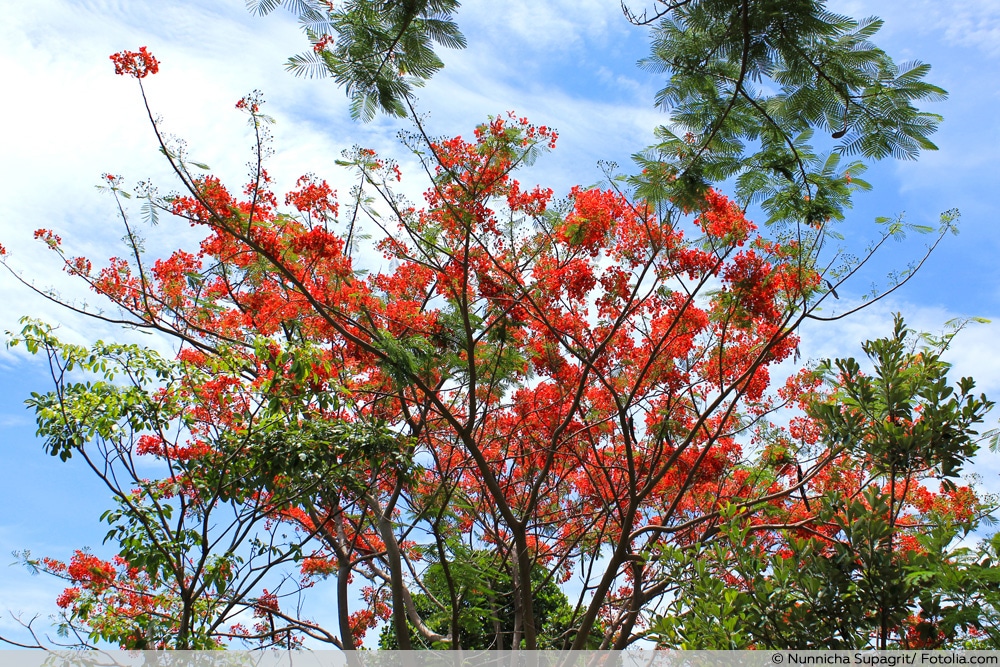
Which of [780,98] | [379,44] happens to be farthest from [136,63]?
[780,98]

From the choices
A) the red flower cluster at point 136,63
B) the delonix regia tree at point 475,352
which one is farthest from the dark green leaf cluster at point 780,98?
the red flower cluster at point 136,63

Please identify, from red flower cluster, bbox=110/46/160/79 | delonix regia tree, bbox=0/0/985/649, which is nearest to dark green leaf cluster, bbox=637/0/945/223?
delonix regia tree, bbox=0/0/985/649

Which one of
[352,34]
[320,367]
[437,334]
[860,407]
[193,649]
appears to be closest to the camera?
[860,407]

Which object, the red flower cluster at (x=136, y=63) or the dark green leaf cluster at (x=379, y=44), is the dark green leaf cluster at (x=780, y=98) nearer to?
the dark green leaf cluster at (x=379, y=44)

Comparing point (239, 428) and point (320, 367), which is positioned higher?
point (320, 367)

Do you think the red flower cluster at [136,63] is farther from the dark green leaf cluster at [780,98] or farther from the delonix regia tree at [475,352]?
the dark green leaf cluster at [780,98]

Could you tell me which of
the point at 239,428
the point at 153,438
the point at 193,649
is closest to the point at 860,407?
the point at 239,428

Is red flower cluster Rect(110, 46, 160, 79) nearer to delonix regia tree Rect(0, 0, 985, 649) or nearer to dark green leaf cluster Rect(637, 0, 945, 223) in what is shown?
delonix regia tree Rect(0, 0, 985, 649)

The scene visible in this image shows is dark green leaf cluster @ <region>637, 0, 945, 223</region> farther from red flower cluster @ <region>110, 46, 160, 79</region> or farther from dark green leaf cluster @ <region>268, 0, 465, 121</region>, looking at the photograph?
red flower cluster @ <region>110, 46, 160, 79</region>

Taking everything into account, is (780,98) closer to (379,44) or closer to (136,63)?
(379,44)

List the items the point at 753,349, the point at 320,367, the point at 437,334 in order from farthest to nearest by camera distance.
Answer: the point at 753,349
the point at 437,334
the point at 320,367

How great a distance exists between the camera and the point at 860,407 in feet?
14.9

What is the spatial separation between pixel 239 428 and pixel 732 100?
4.64 m

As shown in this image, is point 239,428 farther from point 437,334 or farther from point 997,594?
point 997,594
